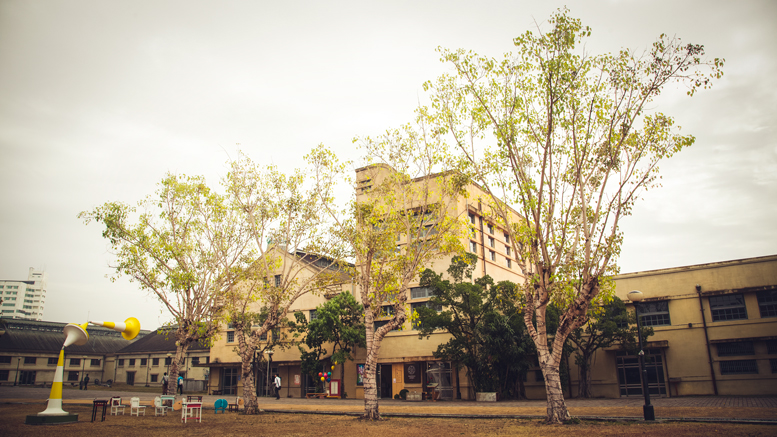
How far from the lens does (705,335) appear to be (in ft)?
91.6

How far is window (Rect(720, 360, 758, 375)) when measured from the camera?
26.5 m

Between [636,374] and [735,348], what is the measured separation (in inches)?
224

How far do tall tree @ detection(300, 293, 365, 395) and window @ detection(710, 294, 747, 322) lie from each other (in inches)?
919

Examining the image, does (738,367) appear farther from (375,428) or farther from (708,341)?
(375,428)

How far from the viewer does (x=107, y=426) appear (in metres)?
14.6

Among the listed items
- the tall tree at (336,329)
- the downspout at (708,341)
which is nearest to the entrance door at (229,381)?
the tall tree at (336,329)

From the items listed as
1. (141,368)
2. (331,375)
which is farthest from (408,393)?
(141,368)

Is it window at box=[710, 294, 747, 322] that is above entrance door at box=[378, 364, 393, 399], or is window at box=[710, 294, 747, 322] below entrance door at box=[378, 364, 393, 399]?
above

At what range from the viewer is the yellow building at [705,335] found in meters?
26.6

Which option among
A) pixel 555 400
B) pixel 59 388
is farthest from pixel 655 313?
pixel 59 388

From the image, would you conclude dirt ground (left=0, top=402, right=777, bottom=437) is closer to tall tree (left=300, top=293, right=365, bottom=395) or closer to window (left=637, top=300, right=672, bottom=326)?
tall tree (left=300, top=293, right=365, bottom=395)

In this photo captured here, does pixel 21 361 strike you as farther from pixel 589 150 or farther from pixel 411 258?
pixel 589 150

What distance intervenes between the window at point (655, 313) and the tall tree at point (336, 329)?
1965 centimetres

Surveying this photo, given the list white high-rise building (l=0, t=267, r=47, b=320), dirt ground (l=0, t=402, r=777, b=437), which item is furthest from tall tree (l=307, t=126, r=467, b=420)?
white high-rise building (l=0, t=267, r=47, b=320)
